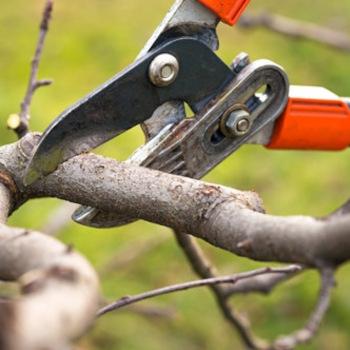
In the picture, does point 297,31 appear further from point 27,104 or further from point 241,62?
point 241,62

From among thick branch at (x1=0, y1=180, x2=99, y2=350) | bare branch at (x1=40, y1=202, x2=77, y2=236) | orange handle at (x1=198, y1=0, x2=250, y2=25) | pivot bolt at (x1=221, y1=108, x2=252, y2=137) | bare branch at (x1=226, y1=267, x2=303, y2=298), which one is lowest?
bare branch at (x1=40, y1=202, x2=77, y2=236)

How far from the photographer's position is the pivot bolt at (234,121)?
4.77 feet

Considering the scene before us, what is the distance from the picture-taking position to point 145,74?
137cm

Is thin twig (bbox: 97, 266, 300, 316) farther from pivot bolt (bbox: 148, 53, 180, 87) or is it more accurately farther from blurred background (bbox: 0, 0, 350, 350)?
blurred background (bbox: 0, 0, 350, 350)

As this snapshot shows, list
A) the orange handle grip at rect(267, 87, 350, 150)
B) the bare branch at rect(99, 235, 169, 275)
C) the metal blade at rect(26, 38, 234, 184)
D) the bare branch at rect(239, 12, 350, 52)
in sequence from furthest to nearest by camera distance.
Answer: the bare branch at rect(239, 12, 350, 52) → the bare branch at rect(99, 235, 169, 275) → the orange handle grip at rect(267, 87, 350, 150) → the metal blade at rect(26, 38, 234, 184)

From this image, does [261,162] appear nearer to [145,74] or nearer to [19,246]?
[145,74]

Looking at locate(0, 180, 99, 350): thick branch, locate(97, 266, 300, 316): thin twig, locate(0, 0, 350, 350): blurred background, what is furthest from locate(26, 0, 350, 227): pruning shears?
locate(0, 0, 350, 350): blurred background

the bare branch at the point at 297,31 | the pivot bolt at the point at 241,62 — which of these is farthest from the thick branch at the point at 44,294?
the bare branch at the point at 297,31

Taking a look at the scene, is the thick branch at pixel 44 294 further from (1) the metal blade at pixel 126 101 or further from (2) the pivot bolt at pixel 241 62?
(2) the pivot bolt at pixel 241 62

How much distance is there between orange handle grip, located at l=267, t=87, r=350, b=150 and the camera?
5.03 feet

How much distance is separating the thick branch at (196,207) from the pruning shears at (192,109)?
51mm

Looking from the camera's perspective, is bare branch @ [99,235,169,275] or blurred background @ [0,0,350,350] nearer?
blurred background @ [0,0,350,350]

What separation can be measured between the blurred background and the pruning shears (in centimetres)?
102

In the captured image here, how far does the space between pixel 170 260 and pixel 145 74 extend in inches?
84.3
